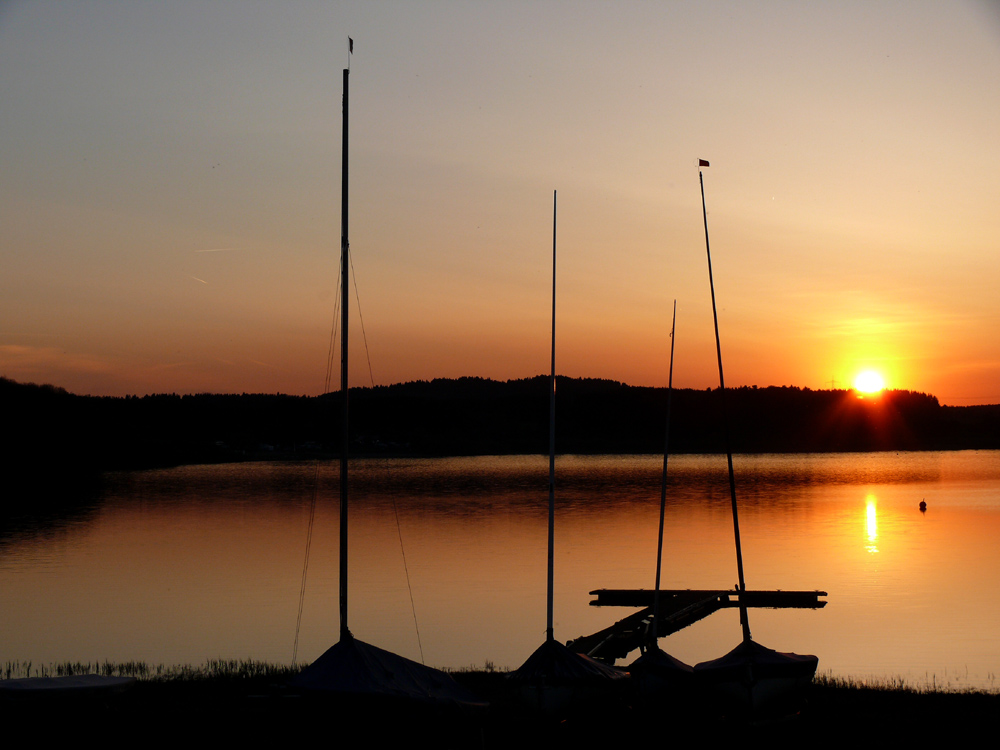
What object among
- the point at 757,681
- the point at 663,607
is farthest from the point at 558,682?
the point at 663,607

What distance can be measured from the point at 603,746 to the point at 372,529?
42.2m

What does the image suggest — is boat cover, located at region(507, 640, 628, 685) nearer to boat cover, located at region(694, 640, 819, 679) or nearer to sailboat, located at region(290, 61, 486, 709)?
sailboat, located at region(290, 61, 486, 709)

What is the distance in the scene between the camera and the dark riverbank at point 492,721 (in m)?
13.9

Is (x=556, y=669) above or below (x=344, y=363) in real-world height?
below

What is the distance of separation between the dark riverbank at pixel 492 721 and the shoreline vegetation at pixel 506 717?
0.06 ft

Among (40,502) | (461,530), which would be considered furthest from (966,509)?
(40,502)

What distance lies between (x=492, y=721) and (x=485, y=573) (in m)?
23.3

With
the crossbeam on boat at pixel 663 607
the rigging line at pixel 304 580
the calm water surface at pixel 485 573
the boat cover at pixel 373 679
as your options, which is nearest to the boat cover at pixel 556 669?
the boat cover at pixel 373 679

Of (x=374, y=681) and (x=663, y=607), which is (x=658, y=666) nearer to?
(x=374, y=681)

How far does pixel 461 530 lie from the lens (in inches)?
2147

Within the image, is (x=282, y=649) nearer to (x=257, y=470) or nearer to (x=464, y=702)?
(x=464, y=702)

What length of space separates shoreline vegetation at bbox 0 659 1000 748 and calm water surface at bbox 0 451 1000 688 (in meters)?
5.92

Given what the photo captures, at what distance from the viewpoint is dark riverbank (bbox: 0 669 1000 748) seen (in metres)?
13.9

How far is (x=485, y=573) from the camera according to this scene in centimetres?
3944
